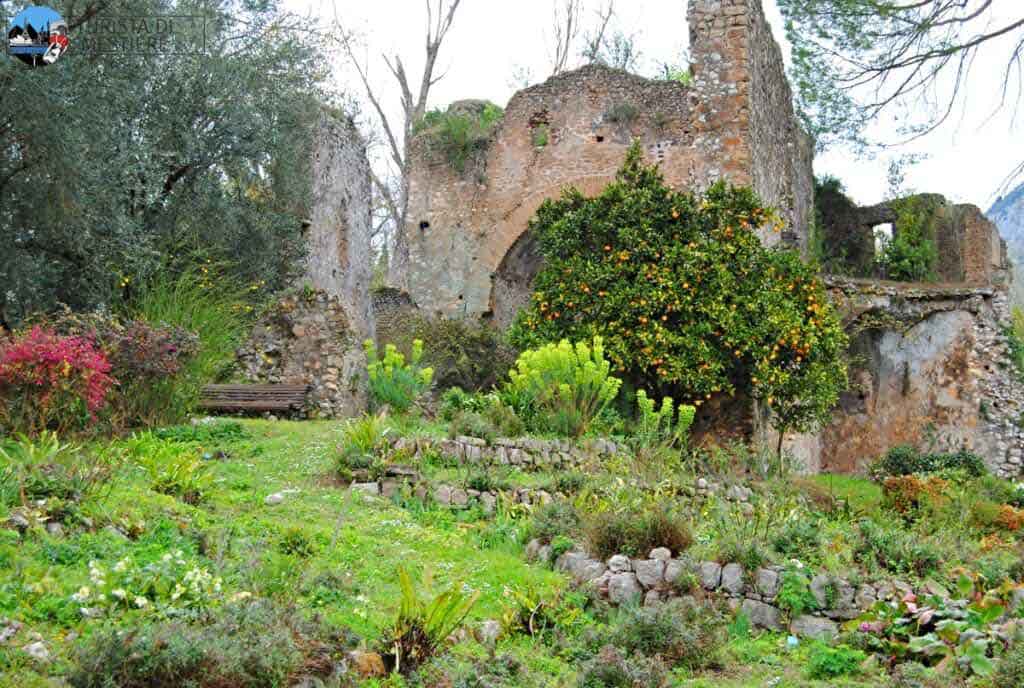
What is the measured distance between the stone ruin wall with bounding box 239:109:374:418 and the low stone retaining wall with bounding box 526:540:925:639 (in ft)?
25.9

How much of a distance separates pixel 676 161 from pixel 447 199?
4.85 metres

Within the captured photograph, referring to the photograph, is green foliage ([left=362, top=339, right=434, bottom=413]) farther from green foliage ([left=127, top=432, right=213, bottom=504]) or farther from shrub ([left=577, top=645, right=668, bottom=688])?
shrub ([left=577, top=645, right=668, bottom=688])

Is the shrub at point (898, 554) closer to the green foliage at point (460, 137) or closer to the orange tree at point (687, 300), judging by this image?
the orange tree at point (687, 300)

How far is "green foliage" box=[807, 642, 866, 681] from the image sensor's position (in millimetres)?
6746

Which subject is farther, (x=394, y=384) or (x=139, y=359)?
(x=394, y=384)

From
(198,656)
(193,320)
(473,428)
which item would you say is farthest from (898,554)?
(193,320)

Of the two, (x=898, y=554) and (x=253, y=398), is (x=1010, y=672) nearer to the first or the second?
(x=898, y=554)

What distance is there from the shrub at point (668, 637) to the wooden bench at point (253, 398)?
26.8 feet

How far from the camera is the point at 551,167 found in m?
22.4

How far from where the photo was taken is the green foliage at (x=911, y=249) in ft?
77.7

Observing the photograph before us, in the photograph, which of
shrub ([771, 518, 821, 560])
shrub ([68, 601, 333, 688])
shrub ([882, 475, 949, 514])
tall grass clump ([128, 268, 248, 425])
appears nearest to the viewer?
shrub ([68, 601, 333, 688])

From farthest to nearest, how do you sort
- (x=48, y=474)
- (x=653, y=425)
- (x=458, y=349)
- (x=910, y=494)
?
1. (x=458, y=349)
2. (x=910, y=494)
3. (x=653, y=425)
4. (x=48, y=474)

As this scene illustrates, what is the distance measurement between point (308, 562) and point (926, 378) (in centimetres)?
1617

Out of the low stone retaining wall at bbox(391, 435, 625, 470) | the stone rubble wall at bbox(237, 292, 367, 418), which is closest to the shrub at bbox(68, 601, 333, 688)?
the low stone retaining wall at bbox(391, 435, 625, 470)
